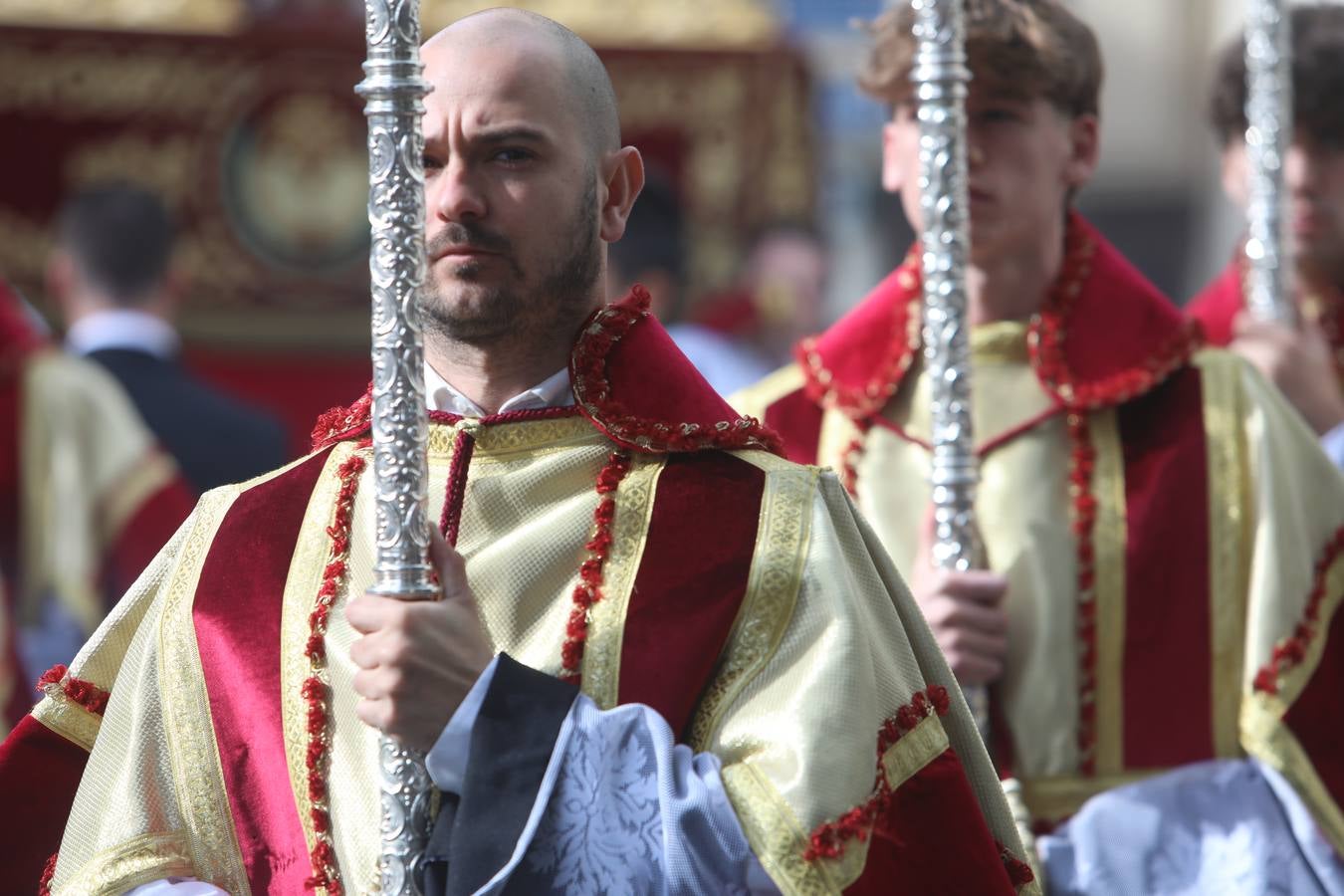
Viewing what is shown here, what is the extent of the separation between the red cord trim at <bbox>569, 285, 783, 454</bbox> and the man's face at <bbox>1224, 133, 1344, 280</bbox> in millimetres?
1935

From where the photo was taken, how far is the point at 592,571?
2.57 metres

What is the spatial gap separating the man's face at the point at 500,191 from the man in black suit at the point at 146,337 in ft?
11.4

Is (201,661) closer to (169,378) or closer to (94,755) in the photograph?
(94,755)

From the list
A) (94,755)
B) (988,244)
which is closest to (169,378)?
(988,244)

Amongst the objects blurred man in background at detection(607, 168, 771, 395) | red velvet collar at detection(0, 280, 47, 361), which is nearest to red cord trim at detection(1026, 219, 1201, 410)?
blurred man in background at detection(607, 168, 771, 395)

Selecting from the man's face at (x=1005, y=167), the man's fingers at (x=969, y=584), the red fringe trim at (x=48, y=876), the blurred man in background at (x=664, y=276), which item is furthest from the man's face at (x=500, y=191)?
the blurred man in background at (x=664, y=276)

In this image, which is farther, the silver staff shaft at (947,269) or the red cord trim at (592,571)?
the silver staff shaft at (947,269)

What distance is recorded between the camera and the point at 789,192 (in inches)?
382

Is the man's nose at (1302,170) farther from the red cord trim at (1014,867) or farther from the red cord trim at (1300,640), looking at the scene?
the red cord trim at (1014,867)

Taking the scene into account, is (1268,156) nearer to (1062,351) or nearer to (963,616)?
(1062,351)

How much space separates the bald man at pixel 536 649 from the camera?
2385mm

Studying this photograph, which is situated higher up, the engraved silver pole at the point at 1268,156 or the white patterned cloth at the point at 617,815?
the engraved silver pole at the point at 1268,156

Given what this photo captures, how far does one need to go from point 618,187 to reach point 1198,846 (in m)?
1.28

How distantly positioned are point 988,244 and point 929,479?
40 cm
